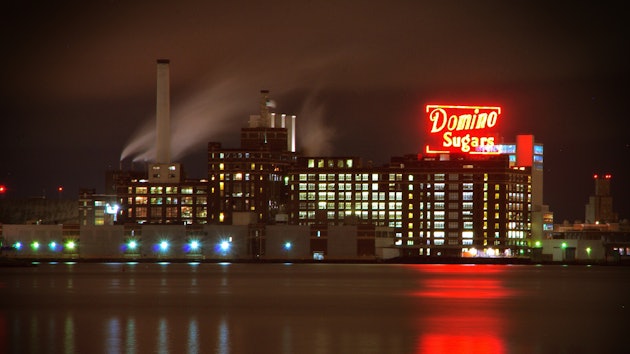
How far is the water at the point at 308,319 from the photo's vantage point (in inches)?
2215

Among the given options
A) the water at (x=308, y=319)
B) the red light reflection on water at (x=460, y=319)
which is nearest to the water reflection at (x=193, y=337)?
the water at (x=308, y=319)

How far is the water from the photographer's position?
56.2m

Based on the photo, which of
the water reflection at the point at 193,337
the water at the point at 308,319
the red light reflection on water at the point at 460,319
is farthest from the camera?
the red light reflection on water at the point at 460,319

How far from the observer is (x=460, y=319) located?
73688 millimetres

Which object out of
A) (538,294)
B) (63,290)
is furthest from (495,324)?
(63,290)

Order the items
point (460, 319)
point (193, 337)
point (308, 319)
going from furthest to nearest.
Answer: point (460, 319), point (308, 319), point (193, 337)

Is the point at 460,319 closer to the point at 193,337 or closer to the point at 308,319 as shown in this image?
the point at 308,319

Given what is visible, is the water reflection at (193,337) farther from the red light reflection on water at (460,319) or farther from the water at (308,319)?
the red light reflection on water at (460,319)

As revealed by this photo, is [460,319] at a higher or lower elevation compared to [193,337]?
lower

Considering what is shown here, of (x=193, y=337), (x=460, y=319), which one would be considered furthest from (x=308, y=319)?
(x=193, y=337)

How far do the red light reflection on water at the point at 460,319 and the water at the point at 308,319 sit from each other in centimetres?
6

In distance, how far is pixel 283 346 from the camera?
184ft

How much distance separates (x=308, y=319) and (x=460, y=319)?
9521 millimetres

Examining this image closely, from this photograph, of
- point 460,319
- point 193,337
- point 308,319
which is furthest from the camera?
point 460,319
